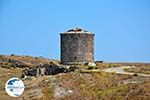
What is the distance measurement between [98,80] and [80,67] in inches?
291

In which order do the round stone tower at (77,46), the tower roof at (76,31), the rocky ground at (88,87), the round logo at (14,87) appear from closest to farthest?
the round logo at (14,87)
the rocky ground at (88,87)
the round stone tower at (77,46)
the tower roof at (76,31)

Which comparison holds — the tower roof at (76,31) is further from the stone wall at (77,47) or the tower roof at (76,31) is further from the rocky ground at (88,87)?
the rocky ground at (88,87)

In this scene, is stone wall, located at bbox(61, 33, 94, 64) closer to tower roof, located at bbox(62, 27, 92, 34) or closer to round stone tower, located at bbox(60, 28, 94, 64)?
round stone tower, located at bbox(60, 28, 94, 64)

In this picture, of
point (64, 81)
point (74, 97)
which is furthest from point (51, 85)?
point (74, 97)

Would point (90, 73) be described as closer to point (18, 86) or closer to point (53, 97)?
point (53, 97)

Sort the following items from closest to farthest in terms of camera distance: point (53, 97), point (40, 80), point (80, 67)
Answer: point (53, 97) < point (40, 80) < point (80, 67)

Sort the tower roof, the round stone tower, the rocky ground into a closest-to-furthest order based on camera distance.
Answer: the rocky ground → the round stone tower → the tower roof

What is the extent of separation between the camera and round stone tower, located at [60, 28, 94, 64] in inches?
2167

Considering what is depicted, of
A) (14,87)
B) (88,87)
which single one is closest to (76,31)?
(88,87)

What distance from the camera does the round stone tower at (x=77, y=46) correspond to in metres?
55.0

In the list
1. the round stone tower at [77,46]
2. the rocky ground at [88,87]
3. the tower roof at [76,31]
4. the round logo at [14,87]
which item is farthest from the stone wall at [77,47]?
the round logo at [14,87]

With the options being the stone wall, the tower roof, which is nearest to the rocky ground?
the stone wall

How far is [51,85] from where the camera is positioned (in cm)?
4375

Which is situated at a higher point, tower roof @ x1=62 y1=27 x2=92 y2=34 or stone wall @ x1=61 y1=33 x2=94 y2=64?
tower roof @ x1=62 y1=27 x2=92 y2=34
